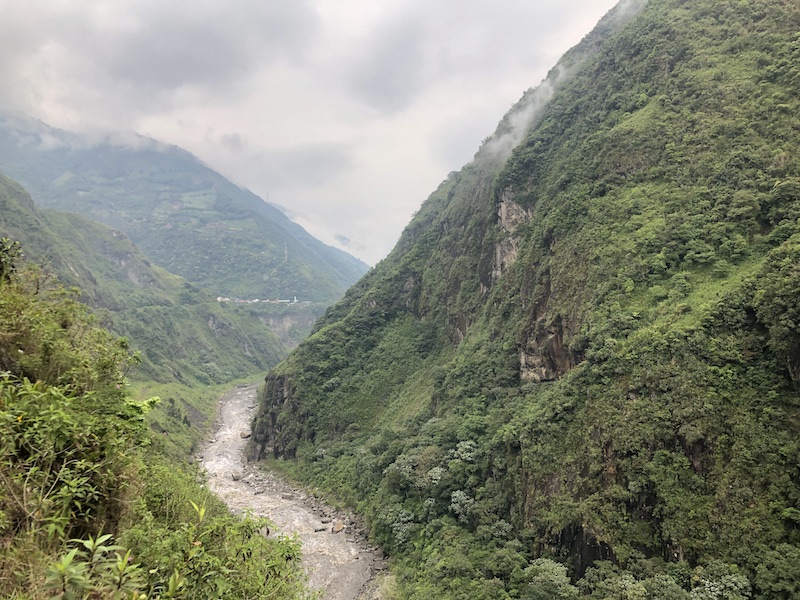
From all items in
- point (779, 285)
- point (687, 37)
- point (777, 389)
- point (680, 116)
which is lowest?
point (777, 389)

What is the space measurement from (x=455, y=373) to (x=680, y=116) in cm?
3366

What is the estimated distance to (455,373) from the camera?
49.7m

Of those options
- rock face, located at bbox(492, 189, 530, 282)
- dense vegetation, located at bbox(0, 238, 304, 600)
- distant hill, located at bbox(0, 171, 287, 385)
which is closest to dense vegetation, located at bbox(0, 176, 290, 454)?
distant hill, located at bbox(0, 171, 287, 385)

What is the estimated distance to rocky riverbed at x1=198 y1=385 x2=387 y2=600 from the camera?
32.2 m

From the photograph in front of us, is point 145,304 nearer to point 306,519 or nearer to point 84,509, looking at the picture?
point 306,519

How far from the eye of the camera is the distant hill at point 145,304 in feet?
348

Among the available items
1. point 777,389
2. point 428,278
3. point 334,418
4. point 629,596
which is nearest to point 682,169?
point 777,389

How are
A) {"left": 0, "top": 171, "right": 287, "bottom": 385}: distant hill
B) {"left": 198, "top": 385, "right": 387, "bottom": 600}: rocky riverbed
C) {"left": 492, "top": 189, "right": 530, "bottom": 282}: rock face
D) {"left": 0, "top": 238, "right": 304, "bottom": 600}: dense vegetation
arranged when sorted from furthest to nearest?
{"left": 0, "top": 171, "right": 287, "bottom": 385}: distant hill < {"left": 492, "top": 189, "right": 530, "bottom": 282}: rock face < {"left": 198, "top": 385, "right": 387, "bottom": 600}: rocky riverbed < {"left": 0, "top": 238, "right": 304, "bottom": 600}: dense vegetation

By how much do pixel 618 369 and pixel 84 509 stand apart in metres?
28.7

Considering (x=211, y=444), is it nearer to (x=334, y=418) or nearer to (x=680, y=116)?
(x=334, y=418)

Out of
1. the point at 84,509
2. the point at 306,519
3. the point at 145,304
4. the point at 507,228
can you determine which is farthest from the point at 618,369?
the point at 145,304

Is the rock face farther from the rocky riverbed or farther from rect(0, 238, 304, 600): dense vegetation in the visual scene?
rect(0, 238, 304, 600): dense vegetation

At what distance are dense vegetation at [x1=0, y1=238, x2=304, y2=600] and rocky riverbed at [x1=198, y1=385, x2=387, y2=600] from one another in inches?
340

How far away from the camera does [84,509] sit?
650 centimetres
